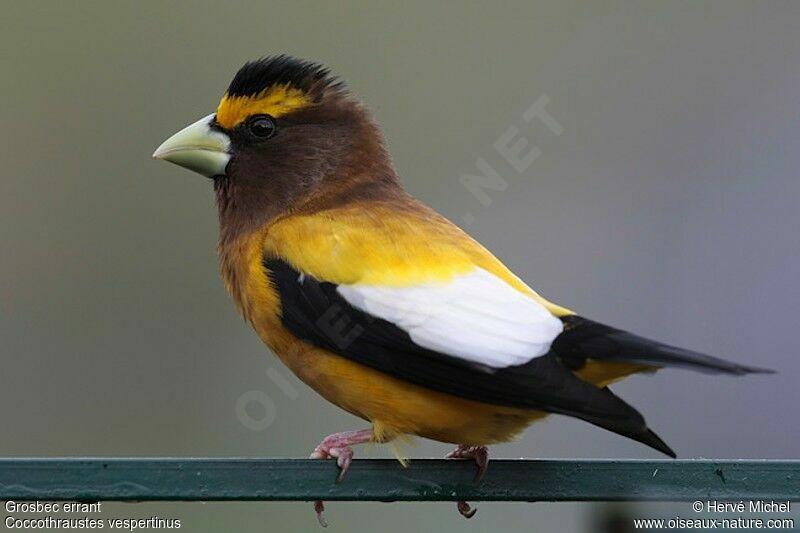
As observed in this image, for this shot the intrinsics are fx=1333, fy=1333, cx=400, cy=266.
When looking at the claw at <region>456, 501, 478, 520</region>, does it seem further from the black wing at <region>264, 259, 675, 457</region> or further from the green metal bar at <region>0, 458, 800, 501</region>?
the black wing at <region>264, 259, 675, 457</region>

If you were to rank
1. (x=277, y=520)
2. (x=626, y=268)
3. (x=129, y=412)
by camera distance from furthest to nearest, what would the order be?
(x=626, y=268)
(x=129, y=412)
(x=277, y=520)

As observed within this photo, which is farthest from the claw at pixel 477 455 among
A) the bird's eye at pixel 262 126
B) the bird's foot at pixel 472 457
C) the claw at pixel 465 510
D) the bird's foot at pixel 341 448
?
the bird's eye at pixel 262 126

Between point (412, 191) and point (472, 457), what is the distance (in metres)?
2.70

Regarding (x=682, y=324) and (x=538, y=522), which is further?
(x=682, y=324)

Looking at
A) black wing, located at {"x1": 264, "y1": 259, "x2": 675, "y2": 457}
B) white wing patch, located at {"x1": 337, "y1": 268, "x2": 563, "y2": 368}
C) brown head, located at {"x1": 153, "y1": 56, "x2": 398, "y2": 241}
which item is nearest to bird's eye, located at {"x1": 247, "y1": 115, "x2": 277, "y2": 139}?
brown head, located at {"x1": 153, "y1": 56, "x2": 398, "y2": 241}

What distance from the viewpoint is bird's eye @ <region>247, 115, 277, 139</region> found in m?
4.14

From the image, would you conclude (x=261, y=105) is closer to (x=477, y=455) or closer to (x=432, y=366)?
(x=432, y=366)

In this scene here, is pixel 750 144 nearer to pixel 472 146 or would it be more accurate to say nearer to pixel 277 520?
pixel 472 146

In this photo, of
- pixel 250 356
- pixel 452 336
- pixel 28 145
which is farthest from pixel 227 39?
→ pixel 452 336

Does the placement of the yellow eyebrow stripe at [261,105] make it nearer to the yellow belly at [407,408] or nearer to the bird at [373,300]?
the bird at [373,300]

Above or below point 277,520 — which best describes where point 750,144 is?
above

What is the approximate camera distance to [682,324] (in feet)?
19.3

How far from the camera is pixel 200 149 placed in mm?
4109

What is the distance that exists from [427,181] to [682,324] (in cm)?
133
